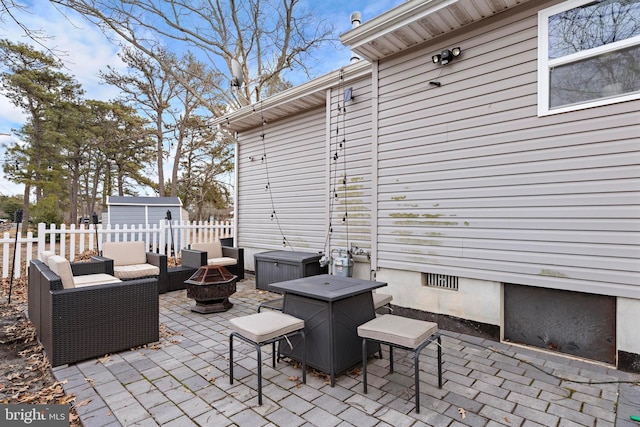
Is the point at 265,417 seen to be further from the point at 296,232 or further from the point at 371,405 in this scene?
the point at 296,232

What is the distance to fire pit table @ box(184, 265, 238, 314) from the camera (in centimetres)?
436

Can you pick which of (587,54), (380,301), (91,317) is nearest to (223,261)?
(91,317)

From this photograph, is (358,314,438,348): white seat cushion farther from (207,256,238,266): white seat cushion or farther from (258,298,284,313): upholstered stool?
(207,256,238,266): white seat cushion

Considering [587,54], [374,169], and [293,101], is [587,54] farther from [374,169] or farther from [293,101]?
[293,101]

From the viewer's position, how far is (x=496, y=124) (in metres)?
3.44

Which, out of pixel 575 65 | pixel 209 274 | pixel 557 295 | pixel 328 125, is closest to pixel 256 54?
pixel 328 125

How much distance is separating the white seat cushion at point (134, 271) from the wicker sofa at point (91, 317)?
1.47 meters

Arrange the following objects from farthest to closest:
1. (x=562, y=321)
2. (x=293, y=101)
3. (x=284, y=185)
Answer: (x=284, y=185) < (x=293, y=101) < (x=562, y=321)

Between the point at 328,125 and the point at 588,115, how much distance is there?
3.48 m

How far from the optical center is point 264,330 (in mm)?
2332

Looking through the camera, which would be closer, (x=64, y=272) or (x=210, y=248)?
(x=64, y=272)

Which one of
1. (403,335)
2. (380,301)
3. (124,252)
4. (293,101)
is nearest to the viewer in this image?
(403,335)

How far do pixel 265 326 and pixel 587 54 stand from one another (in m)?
3.74

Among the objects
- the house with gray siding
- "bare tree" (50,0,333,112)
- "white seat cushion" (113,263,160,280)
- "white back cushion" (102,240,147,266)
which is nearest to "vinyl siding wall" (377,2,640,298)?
the house with gray siding
